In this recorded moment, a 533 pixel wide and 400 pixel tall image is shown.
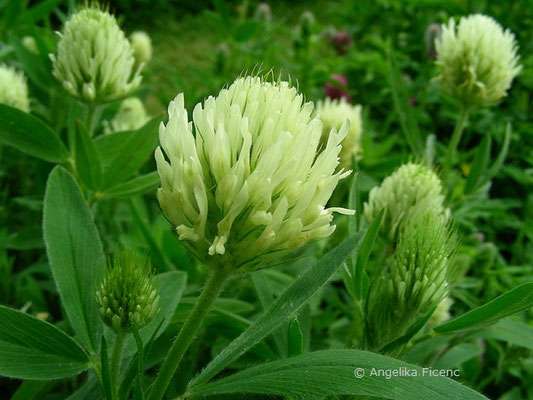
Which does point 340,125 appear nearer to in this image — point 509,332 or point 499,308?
point 509,332

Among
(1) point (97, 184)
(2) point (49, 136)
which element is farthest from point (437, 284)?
(2) point (49, 136)

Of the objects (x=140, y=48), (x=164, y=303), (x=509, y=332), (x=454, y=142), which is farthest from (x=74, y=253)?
(x=140, y=48)

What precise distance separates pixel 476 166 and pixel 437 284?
3.56 ft

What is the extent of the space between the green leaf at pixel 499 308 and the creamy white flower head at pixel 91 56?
1190mm

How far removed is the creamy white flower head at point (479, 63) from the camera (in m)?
2.04

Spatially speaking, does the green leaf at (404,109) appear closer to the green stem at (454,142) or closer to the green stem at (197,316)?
the green stem at (454,142)

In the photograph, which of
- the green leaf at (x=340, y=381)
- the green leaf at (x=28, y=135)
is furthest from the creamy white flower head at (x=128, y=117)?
the green leaf at (x=340, y=381)

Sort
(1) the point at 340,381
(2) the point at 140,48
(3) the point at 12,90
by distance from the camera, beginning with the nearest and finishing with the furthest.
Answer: (1) the point at 340,381 < (3) the point at 12,90 < (2) the point at 140,48

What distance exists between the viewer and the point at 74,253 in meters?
1.30

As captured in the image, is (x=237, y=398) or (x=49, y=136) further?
(x=49, y=136)

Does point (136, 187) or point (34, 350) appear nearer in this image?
point (34, 350)

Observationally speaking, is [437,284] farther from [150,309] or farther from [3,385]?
[3,385]

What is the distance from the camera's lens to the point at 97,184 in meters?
1.72

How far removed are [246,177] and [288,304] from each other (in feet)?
0.81
